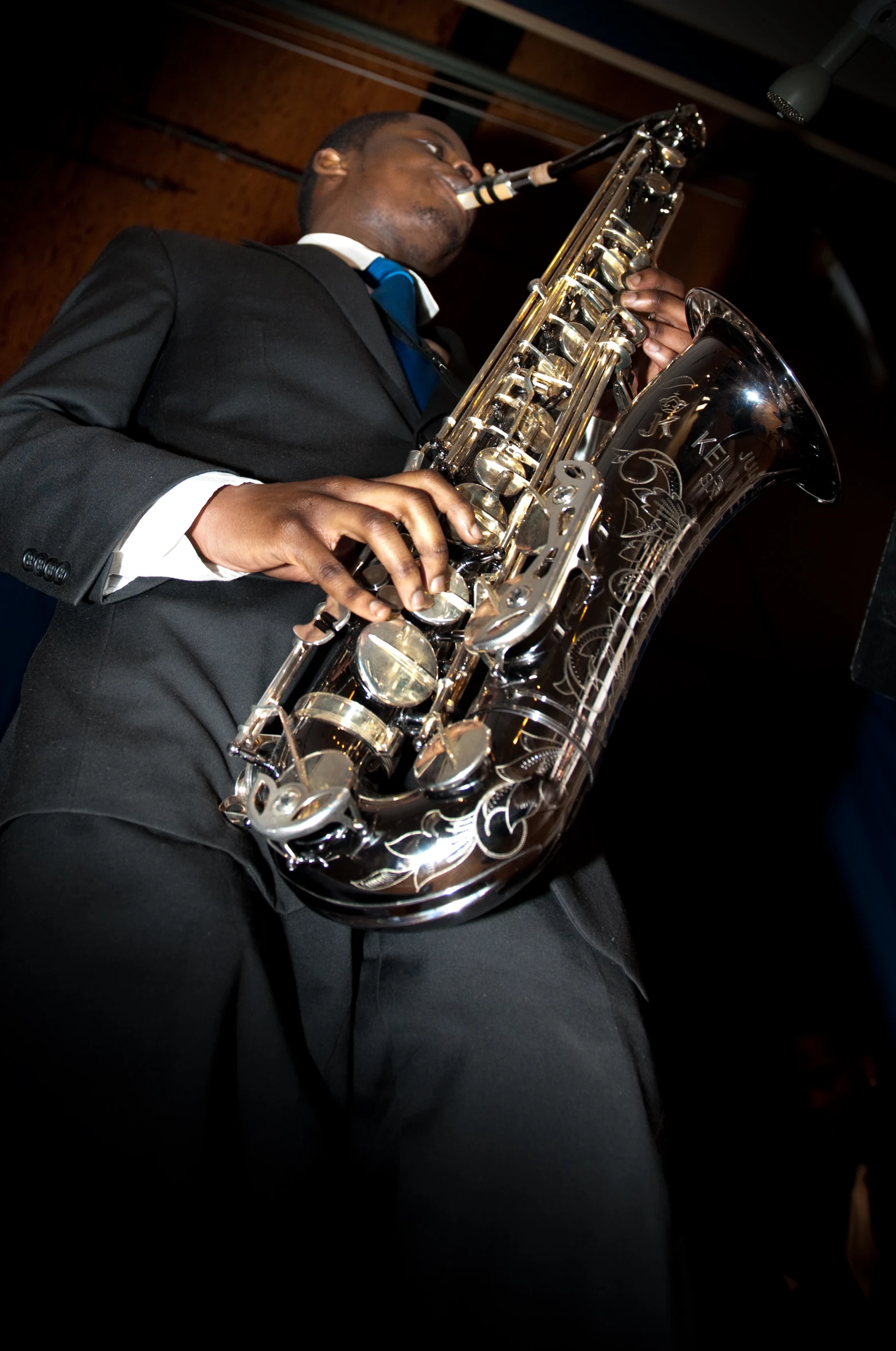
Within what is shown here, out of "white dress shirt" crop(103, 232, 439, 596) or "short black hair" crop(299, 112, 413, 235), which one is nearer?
"white dress shirt" crop(103, 232, 439, 596)

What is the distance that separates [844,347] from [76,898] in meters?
3.78

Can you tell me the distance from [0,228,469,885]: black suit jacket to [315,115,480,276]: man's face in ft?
1.53

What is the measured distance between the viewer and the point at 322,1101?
45.2 inches

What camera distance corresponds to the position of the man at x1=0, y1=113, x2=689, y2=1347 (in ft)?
3.18

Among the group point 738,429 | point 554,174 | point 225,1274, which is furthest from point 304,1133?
point 554,174

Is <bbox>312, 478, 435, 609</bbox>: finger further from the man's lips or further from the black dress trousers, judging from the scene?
the man's lips

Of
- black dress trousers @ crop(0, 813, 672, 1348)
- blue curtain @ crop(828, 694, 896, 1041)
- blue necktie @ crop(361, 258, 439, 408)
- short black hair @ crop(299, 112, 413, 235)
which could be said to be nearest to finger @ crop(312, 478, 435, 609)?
black dress trousers @ crop(0, 813, 672, 1348)

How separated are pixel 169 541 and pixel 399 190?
153 centimetres

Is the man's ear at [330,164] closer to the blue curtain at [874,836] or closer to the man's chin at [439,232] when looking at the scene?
the man's chin at [439,232]

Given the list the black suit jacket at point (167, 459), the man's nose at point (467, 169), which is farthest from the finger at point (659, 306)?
the man's nose at point (467, 169)

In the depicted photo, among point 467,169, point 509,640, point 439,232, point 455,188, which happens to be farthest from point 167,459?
point 467,169

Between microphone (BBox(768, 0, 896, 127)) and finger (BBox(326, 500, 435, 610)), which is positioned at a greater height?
microphone (BBox(768, 0, 896, 127))

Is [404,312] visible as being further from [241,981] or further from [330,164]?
[241,981]

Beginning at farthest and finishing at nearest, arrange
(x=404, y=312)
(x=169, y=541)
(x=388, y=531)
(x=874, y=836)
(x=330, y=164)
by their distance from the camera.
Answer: (x=330, y=164)
(x=874, y=836)
(x=404, y=312)
(x=169, y=541)
(x=388, y=531)
